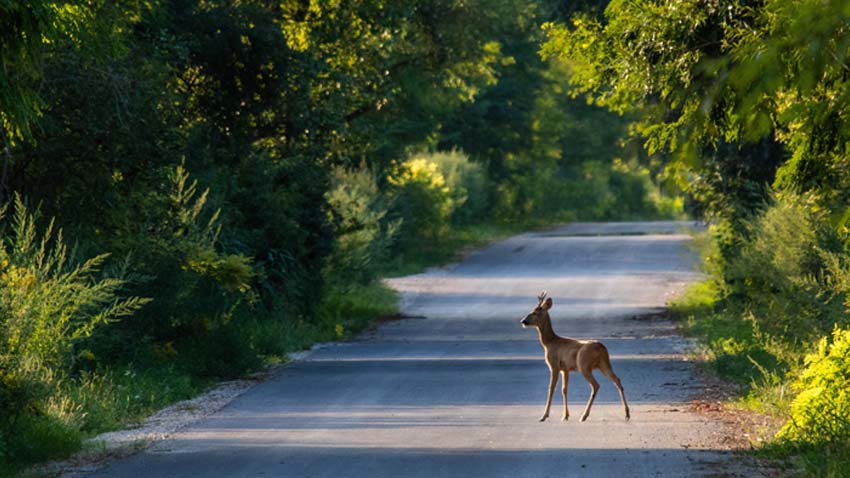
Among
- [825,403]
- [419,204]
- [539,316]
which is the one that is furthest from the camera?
[419,204]

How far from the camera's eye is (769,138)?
2594 centimetres

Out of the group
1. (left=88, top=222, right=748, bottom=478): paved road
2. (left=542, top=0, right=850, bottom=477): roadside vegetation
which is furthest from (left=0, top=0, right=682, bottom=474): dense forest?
(left=542, top=0, right=850, bottom=477): roadside vegetation

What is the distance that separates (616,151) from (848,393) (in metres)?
79.7

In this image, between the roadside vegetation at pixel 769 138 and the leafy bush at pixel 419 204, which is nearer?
the roadside vegetation at pixel 769 138

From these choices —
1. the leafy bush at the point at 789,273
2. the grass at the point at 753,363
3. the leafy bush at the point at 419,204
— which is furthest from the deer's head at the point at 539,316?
the leafy bush at the point at 419,204

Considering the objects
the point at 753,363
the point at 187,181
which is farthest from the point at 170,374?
the point at 753,363

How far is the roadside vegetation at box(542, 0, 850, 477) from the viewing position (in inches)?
247

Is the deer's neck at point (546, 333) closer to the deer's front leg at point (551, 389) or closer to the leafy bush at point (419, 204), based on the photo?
the deer's front leg at point (551, 389)

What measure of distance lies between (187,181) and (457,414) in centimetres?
804

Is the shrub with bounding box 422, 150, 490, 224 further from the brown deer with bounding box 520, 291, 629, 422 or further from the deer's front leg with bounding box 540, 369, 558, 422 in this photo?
the brown deer with bounding box 520, 291, 629, 422

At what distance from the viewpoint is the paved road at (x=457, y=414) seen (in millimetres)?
11773

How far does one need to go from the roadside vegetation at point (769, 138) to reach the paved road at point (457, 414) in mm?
826

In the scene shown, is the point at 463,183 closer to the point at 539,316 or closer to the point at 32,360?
the point at 539,316

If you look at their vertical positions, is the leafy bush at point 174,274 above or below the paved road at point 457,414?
above
